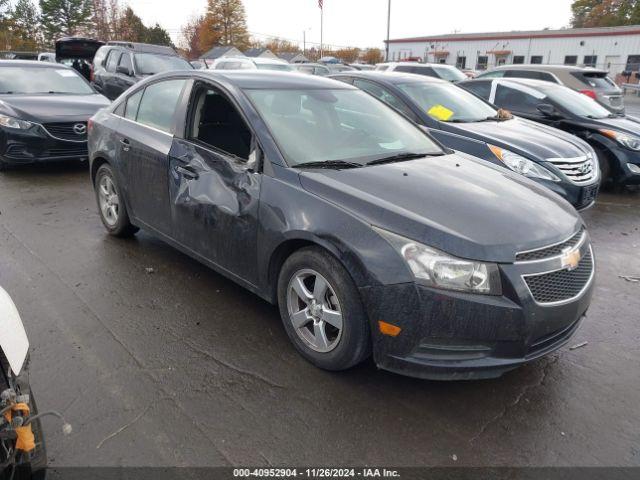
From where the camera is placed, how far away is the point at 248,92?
363 cm

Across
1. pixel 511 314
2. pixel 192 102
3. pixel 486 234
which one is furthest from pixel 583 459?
pixel 192 102

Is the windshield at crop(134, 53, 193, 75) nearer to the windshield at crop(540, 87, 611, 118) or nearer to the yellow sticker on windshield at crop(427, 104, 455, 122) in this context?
the yellow sticker on windshield at crop(427, 104, 455, 122)

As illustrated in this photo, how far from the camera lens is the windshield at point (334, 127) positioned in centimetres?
339

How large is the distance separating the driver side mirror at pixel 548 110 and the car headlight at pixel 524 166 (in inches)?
102

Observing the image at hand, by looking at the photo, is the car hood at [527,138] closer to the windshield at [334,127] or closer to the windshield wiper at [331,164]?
the windshield at [334,127]

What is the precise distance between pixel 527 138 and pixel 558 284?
12.4 ft

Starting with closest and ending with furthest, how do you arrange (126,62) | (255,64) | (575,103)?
(575,103)
(126,62)
(255,64)

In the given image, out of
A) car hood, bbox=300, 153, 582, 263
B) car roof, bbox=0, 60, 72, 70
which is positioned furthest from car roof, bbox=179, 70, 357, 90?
car roof, bbox=0, 60, 72, 70

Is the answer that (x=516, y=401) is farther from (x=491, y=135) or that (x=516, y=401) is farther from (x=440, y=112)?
(x=440, y=112)

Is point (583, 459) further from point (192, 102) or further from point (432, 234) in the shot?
point (192, 102)

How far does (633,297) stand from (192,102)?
3866 millimetres

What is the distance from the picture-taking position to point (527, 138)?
5973 millimetres

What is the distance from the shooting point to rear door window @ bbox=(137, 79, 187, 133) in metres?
4.14

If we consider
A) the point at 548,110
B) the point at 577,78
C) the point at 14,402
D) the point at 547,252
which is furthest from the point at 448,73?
the point at 14,402
